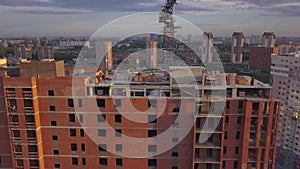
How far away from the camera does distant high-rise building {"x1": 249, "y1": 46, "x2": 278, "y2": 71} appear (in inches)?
1150

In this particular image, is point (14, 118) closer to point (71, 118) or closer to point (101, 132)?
point (71, 118)

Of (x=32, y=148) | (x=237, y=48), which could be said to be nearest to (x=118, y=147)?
(x=32, y=148)

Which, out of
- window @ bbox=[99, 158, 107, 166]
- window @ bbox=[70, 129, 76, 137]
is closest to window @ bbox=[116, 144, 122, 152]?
window @ bbox=[99, 158, 107, 166]

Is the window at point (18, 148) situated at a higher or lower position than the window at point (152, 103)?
lower

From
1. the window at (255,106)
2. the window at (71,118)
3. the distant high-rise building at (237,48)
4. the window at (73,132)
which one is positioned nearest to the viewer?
the window at (255,106)

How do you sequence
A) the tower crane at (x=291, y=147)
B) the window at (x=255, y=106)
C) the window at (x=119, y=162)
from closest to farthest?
the window at (x=255, y=106)
the window at (x=119, y=162)
the tower crane at (x=291, y=147)

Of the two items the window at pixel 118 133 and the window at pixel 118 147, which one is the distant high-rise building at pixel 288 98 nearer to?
the window at pixel 118 147

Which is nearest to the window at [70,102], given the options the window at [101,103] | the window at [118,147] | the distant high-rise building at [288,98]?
the window at [101,103]

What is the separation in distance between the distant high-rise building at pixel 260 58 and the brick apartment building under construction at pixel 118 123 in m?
Result: 24.2

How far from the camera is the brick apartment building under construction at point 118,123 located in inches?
266

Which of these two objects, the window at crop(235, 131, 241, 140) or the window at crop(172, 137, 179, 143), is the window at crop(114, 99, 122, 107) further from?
the window at crop(235, 131, 241, 140)

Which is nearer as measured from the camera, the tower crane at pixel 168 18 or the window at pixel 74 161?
the window at pixel 74 161

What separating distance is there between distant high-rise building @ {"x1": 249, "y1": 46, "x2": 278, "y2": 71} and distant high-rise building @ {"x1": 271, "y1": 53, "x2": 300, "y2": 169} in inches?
505

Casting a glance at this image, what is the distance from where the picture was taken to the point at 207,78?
7195 millimetres
